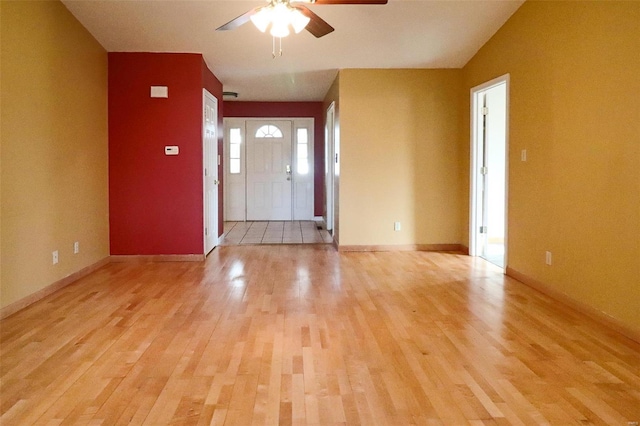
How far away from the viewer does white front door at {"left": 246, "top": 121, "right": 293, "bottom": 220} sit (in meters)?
10.2

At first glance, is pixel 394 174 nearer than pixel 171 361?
No

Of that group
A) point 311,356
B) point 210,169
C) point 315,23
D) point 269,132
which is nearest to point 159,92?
point 210,169

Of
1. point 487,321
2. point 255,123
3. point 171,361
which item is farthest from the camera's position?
point 255,123

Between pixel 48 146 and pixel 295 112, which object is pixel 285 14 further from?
pixel 295 112

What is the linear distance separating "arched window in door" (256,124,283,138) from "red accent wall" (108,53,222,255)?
4.14 m

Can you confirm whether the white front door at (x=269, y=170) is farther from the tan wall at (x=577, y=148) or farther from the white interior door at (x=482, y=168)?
the tan wall at (x=577, y=148)

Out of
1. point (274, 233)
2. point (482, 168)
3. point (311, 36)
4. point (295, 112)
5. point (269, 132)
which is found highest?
point (311, 36)

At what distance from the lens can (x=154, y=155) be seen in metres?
5.97

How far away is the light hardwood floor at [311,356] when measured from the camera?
7.55 feet

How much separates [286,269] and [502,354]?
2868mm

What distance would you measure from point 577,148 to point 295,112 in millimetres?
6721

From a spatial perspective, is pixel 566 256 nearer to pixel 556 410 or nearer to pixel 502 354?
pixel 502 354

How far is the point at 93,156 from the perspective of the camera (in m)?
5.50

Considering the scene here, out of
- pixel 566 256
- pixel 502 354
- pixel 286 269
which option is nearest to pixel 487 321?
pixel 502 354
